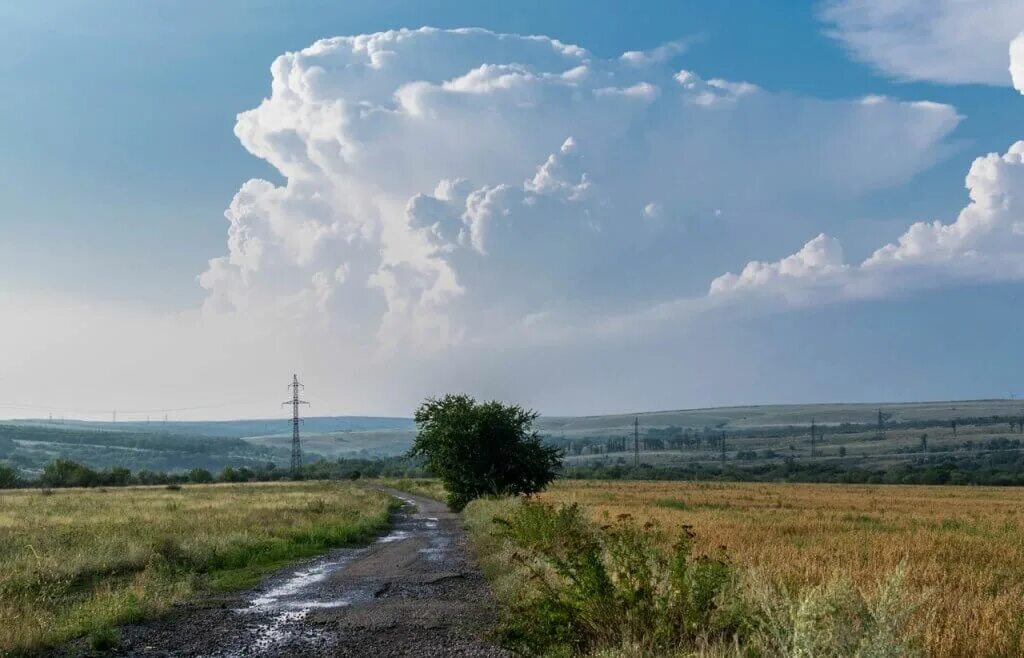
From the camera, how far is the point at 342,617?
13.8 meters

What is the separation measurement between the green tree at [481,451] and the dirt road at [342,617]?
25.1 metres

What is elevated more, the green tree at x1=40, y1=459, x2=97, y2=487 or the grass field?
the grass field

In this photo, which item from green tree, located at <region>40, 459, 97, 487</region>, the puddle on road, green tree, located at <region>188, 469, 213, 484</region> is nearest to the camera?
the puddle on road

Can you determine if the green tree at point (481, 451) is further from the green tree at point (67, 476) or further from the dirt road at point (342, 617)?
the green tree at point (67, 476)

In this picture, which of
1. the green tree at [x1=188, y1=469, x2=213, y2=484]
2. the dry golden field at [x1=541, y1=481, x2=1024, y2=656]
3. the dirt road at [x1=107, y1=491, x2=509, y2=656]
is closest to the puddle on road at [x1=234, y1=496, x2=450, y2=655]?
the dirt road at [x1=107, y1=491, x2=509, y2=656]

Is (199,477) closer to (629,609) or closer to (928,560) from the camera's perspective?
(928,560)

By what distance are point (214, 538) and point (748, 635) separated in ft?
60.7

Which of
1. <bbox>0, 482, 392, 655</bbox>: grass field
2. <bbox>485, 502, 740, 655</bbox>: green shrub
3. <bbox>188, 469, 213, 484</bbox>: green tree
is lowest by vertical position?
<bbox>188, 469, 213, 484</bbox>: green tree

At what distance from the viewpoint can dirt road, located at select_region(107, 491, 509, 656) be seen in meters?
11.5

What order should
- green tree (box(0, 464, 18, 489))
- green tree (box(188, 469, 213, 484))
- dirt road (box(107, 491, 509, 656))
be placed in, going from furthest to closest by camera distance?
1. green tree (box(188, 469, 213, 484))
2. green tree (box(0, 464, 18, 489))
3. dirt road (box(107, 491, 509, 656))

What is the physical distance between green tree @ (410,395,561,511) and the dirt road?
82.5 feet

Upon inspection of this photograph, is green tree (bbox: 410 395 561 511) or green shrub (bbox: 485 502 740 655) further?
green tree (bbox: 410 395 561 511)

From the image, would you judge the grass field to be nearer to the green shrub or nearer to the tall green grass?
the green shrub

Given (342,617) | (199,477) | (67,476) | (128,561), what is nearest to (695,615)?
(342,617)
